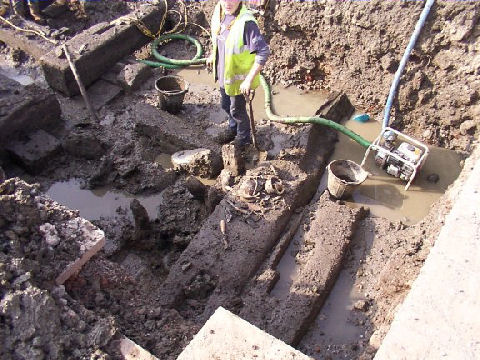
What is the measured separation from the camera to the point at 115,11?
802 cm

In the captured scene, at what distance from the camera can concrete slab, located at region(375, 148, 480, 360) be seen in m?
2.60

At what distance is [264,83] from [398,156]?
2.40 metres

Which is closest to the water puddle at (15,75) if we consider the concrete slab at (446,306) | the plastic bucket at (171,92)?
the plastic bucket at (171,92)

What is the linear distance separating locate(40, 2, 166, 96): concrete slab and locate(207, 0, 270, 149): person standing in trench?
2.32 meters

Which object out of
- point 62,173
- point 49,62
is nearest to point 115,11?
point 49,62

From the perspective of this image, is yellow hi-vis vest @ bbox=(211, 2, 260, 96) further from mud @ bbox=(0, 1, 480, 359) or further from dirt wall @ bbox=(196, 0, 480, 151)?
dirt wall @ bbox=(196, 0, 480, 151)

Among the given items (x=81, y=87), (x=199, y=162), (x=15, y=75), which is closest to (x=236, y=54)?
(x=199, y=162)

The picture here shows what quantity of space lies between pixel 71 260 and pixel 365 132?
15.2 feet

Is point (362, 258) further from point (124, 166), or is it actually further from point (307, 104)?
point (124, 166)

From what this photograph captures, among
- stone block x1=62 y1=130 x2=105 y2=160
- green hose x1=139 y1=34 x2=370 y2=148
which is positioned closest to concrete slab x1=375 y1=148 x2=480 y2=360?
green hose x1=139 y1=34 x2=370 y2=148

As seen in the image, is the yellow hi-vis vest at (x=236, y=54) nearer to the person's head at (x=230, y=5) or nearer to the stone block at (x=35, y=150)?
the person's head at (x=230, y=5)

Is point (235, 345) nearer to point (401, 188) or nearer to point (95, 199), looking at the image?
point (95, 199)

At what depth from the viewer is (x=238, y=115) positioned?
5.50 m

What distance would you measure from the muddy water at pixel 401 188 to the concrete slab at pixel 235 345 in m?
3.07
